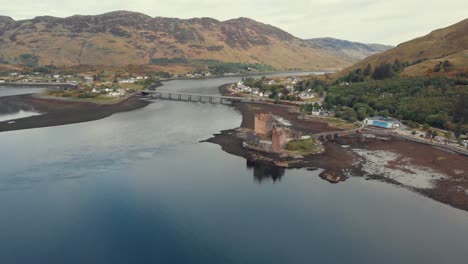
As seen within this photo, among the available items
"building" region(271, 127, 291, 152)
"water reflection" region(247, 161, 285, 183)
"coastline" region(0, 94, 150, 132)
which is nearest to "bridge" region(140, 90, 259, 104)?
"coastline" region(0, 94, 150, 132)

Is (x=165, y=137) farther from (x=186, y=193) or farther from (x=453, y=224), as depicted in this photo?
(x=453, y=224)

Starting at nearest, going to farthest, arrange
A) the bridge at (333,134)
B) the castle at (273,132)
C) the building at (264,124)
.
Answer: the castle at (273,132) < the building at (264,124) < the bridge at (333,134)

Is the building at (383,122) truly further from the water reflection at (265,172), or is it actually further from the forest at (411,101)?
the water reflection at (265,172)

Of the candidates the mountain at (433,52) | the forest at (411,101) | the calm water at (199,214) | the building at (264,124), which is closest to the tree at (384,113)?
the forest at (411,101)

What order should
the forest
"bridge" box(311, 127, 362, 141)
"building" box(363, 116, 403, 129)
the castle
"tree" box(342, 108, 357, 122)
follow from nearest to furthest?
the castle → "bridge" box(311, 127, 362, 141) → the forest → "building" box(363, 116, 403, 129) → "tree" box(342, 108, 357, 122)

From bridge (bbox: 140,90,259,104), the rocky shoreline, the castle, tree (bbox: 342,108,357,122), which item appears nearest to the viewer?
the rocky shoreline

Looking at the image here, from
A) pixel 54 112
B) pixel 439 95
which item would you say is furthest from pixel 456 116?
pixel 54 112

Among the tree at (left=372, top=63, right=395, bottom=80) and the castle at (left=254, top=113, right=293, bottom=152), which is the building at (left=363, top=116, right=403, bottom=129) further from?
the tree at (left=372, top=63, right=395, bottom=80)
